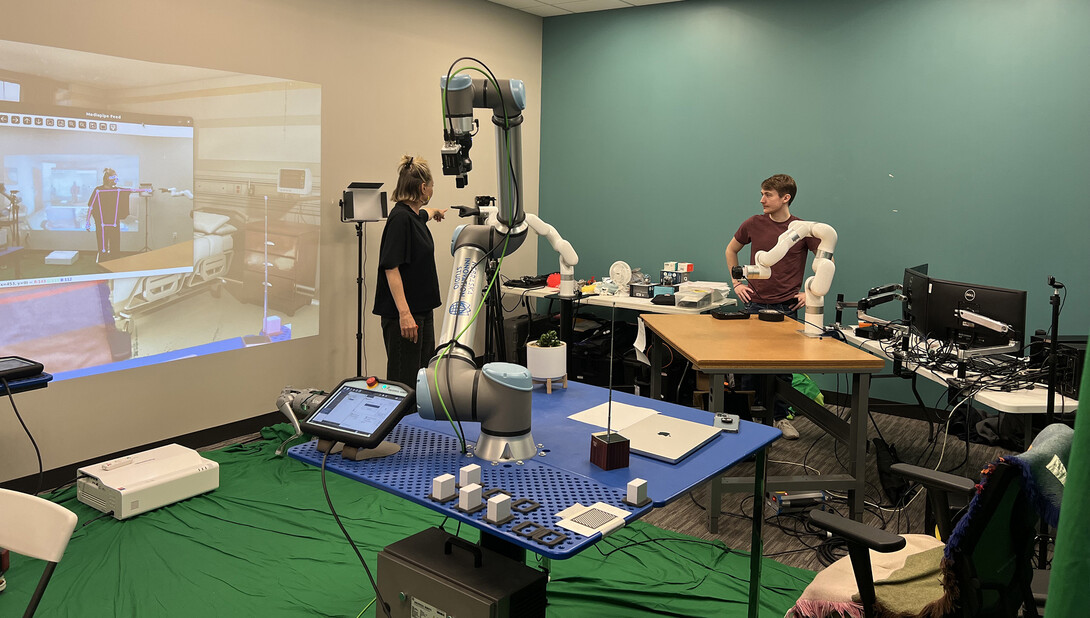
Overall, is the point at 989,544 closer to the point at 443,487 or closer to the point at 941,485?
the point at 941,485

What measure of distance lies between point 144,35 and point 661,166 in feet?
12.0

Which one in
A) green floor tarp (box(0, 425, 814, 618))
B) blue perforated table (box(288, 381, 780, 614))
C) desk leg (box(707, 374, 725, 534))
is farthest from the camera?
desk leg (box(707, 374, 725, 534))

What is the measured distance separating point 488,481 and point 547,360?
0.79 meters

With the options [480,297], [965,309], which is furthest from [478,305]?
[965,309]

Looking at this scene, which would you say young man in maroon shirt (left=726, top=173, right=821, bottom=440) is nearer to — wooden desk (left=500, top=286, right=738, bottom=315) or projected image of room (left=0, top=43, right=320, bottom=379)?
wooden desk (left=500, top=286, right=738, bottom=315)

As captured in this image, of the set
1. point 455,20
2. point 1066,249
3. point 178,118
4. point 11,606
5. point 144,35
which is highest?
point 455,20

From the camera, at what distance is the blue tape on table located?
1521mm

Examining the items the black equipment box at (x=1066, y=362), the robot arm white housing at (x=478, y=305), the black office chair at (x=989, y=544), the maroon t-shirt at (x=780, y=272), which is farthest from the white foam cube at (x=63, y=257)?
the black equipment box at (x=1066, y=362)

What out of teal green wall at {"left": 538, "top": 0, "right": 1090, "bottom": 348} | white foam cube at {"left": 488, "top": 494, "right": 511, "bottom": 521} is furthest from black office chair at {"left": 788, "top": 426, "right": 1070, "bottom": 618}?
teal green wall at {"left": 538, "top": 0, "right": 1090, "bottom": 348}

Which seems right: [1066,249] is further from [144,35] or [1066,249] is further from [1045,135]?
[144,35]

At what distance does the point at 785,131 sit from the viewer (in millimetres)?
5453

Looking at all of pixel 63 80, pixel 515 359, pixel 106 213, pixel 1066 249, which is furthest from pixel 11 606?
pixel 1066 249

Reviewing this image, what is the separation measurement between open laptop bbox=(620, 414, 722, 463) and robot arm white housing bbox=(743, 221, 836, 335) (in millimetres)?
1708

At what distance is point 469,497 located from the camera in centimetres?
158
